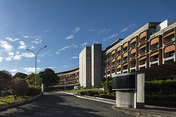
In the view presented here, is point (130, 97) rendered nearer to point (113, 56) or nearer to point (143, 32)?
point (143, 32)

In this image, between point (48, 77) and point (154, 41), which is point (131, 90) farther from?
point (48, 77)

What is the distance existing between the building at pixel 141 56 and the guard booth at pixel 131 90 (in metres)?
22.5

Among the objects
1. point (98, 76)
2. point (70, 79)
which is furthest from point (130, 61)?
point (70, 79)

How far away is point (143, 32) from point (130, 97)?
104ft

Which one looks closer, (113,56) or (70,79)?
(113,56)

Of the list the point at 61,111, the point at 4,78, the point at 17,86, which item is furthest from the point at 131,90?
the point at 17,86

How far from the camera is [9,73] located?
630 inches

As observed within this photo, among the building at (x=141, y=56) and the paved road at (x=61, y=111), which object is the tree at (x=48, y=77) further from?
the paved road at (x=61, y=111)

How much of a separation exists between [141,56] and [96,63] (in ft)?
75.3

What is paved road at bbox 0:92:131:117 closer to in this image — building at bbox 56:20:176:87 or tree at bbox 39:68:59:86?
building at bbox 56:20:176:87

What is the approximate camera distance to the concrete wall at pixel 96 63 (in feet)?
194

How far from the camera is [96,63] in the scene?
198ft

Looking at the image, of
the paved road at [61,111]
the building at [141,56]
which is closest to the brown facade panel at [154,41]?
the building at [141,56]

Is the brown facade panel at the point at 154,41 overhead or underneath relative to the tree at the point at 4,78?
overhead
